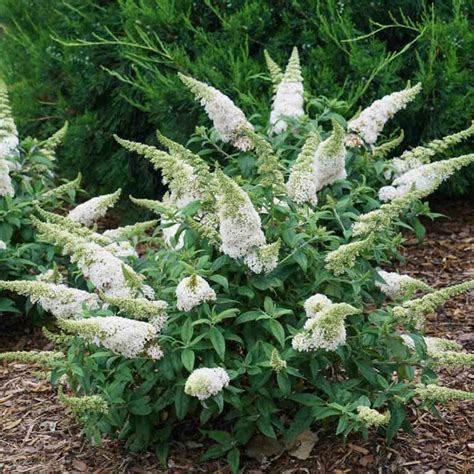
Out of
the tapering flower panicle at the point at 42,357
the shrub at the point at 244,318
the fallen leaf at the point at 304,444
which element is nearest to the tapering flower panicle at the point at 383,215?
the shrub at the point at 244,318

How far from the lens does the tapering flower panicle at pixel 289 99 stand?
14.6 feet

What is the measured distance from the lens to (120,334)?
3.13 meters

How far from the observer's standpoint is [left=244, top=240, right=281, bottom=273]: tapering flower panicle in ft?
10.7

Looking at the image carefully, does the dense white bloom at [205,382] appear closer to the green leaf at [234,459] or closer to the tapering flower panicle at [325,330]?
the tapering flower panicle at [325,330]

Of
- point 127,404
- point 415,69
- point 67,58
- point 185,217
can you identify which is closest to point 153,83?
point 67,58

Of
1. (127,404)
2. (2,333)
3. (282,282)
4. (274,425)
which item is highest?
(282,282)

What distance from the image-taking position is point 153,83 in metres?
6.14

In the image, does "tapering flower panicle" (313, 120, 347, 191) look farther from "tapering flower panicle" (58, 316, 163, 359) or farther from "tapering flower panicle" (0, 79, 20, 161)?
"tapering flower panicle" (0, 79, 20, 161)

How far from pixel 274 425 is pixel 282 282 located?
0.61 m

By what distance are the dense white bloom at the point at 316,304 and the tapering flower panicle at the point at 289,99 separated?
57.4 inches

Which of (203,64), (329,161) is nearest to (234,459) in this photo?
(329,161)

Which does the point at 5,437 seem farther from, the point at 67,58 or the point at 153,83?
the point at 67,58

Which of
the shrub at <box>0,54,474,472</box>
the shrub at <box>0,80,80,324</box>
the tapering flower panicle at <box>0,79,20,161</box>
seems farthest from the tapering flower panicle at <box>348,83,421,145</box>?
the tapering flower panicle at <box>0,79,20,161</box>

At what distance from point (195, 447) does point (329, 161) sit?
138 centimetres
